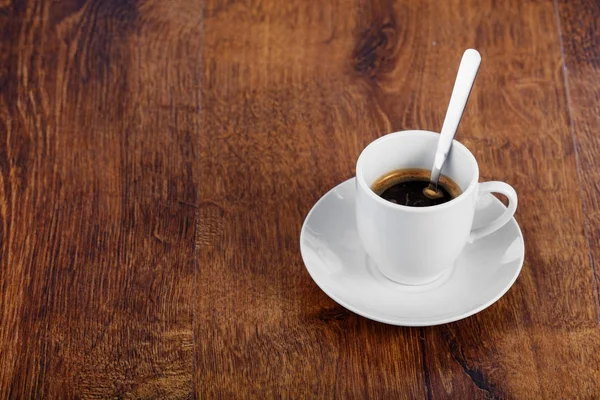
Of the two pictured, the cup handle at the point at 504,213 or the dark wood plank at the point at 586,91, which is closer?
the cup handle at the point at 504,213

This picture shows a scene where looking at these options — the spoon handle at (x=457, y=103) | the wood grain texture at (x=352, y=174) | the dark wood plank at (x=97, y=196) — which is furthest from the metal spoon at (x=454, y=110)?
the dark wood plank at (x=97, y=196)

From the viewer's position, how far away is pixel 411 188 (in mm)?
773

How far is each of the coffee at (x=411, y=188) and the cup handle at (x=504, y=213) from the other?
0.09 ft

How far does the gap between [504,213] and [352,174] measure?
0.20 meters

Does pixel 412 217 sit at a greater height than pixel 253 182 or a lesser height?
greater

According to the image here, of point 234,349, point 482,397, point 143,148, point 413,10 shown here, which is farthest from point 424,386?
point 413,10

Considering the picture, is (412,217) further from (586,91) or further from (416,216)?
(586,91)

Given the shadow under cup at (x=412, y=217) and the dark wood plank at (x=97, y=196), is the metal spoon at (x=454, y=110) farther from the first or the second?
the dark wood plank at (x=97, y=196)

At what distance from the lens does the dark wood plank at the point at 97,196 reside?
2.50ft

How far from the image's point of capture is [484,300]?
2.41 feet

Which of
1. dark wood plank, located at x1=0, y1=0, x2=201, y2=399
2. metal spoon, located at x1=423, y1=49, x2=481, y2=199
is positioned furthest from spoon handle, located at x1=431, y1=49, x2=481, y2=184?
dark wood plank, located at x1=0, y1=0, x2=201, y2=399

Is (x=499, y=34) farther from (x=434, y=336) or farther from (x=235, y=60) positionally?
(x=434, y=336)

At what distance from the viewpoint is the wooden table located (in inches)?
29.3

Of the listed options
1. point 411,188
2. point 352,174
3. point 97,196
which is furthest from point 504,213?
point 97,196
